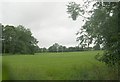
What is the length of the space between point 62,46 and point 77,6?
0.63 meters

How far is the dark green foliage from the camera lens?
3.03m

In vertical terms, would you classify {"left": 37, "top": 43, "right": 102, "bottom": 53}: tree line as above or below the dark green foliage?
below

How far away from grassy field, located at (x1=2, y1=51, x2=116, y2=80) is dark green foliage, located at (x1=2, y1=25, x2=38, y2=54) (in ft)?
0.32

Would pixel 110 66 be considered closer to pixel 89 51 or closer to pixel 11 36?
pixel 89 51

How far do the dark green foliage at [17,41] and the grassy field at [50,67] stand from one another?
0.10 metres

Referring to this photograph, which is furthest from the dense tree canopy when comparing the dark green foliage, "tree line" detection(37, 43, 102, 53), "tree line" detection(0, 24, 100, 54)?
the dark green foliage

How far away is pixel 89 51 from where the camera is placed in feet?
10.3

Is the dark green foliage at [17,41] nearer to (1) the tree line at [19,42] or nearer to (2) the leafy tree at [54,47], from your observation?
(1) the tree line at [19,42]

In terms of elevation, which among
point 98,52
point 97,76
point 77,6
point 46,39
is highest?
point 77,6

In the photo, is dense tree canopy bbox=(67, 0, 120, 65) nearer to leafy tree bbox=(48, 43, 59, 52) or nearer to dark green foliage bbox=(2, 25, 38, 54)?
leafy tree bbox=(48, 43, 59, 52)

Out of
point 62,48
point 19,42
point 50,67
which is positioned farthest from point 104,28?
point 19,42

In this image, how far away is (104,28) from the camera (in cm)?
304

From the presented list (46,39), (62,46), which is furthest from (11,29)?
(62,46)

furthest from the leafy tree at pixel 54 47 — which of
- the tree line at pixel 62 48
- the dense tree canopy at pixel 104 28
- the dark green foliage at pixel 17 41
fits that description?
the dense tree canopy at pixel 104 28
